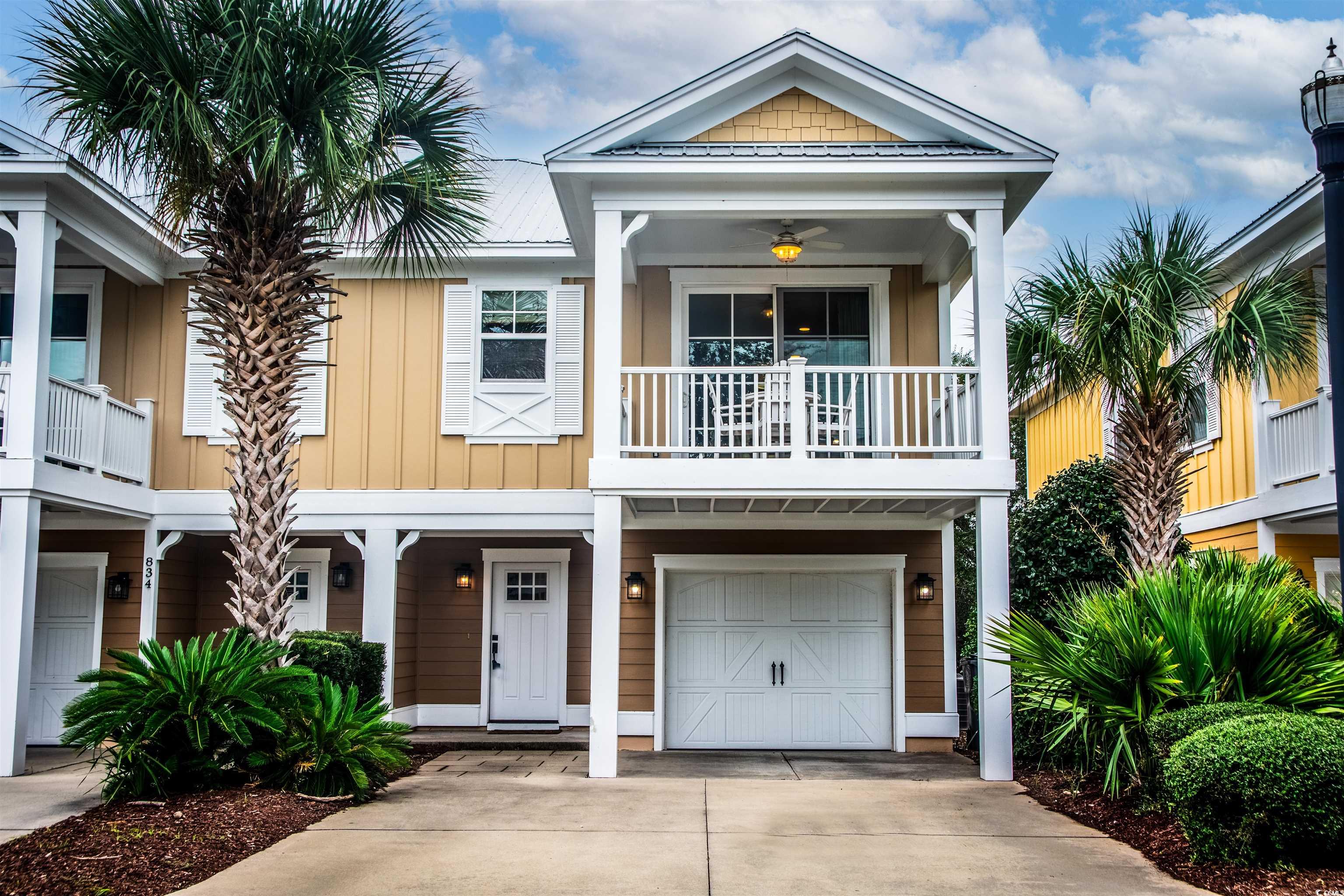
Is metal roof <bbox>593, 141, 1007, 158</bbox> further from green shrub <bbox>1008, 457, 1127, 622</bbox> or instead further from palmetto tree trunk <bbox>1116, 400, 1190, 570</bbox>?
green shrub <bbox>1008, 457, 1127, 622</bbox>

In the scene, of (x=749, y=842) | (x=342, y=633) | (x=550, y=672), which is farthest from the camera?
(x=550, y=672)

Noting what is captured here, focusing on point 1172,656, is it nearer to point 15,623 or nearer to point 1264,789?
point 1264,789

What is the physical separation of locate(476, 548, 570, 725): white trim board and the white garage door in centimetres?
162

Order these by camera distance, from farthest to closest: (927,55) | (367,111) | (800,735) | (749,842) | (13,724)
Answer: (927,55) → (800,735) → (13,724) → (367,111) → (749,842)

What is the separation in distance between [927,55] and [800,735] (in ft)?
109

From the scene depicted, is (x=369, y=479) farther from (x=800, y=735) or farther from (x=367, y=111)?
(x=800, y=735)

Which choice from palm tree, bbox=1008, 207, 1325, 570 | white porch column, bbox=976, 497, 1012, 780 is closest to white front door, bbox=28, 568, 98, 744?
white porch column, bbox=976, 497, 1012, 780

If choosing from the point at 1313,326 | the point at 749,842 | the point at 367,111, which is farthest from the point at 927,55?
the point at 749,842

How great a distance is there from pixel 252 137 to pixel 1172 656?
287 inches

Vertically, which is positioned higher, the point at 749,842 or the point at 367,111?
the point at 367,111

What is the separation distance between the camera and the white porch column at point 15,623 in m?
10.1

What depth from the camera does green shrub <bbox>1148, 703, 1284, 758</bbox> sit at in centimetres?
665

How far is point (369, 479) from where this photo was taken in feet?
41.5

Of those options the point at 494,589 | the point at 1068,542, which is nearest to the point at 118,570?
the point at 494,589
